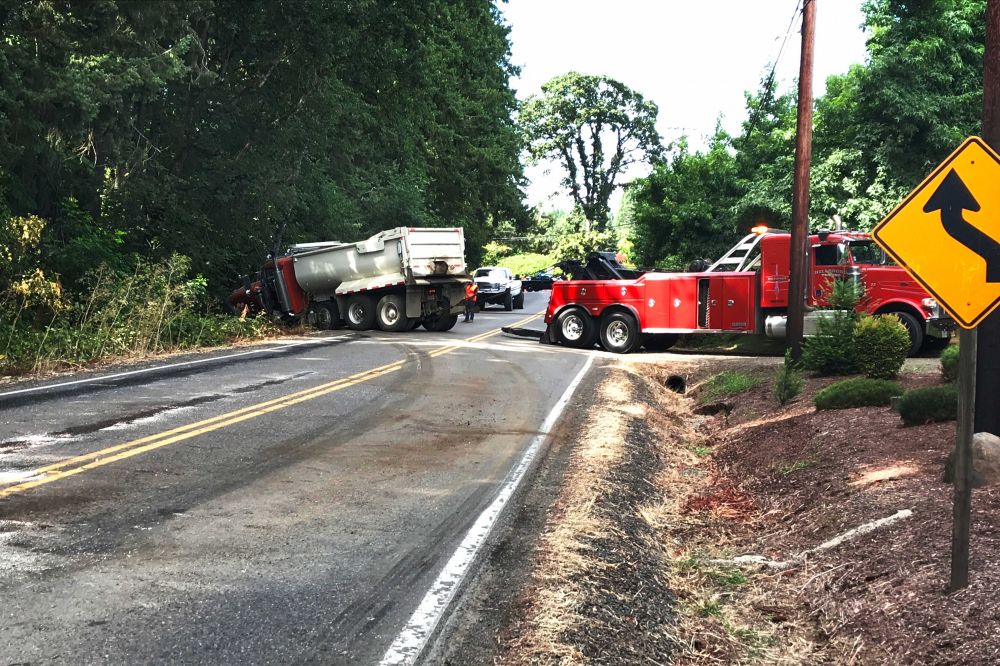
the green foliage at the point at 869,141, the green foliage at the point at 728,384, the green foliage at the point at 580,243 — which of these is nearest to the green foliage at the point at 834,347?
the green foliage at the point at 728,384

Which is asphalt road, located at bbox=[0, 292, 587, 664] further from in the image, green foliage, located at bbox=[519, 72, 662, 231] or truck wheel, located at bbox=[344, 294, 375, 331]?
green foliage, located at bbox=[519, 72, 662, 231]

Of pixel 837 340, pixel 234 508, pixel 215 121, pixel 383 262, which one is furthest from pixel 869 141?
pixel 234 508

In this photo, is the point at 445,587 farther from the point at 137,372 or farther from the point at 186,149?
the point at 186,149

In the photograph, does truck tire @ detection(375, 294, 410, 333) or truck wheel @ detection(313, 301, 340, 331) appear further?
truck wheel @ detection(313, 301, 340, 331)

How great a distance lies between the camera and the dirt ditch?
494 centimetres

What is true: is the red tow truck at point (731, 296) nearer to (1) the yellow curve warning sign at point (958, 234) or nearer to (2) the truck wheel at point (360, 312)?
(2) the truck wheel at point (360, 312)

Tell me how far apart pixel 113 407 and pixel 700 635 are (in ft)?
27.3

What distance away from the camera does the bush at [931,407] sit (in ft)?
32.0

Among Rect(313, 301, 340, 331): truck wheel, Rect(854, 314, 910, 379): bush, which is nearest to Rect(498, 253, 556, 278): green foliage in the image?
Rect(313, 301, 340, 331): truck wheel

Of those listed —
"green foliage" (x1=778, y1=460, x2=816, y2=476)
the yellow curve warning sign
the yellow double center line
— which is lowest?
"green foliage" (x1=778, y1=460, x2=816, y2=476)

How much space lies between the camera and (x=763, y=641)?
17.5 ft

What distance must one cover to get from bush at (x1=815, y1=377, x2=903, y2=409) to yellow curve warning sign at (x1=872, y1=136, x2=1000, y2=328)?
22.4 feet

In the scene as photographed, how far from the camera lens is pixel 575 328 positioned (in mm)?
23625

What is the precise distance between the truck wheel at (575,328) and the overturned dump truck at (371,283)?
4.65 meters
